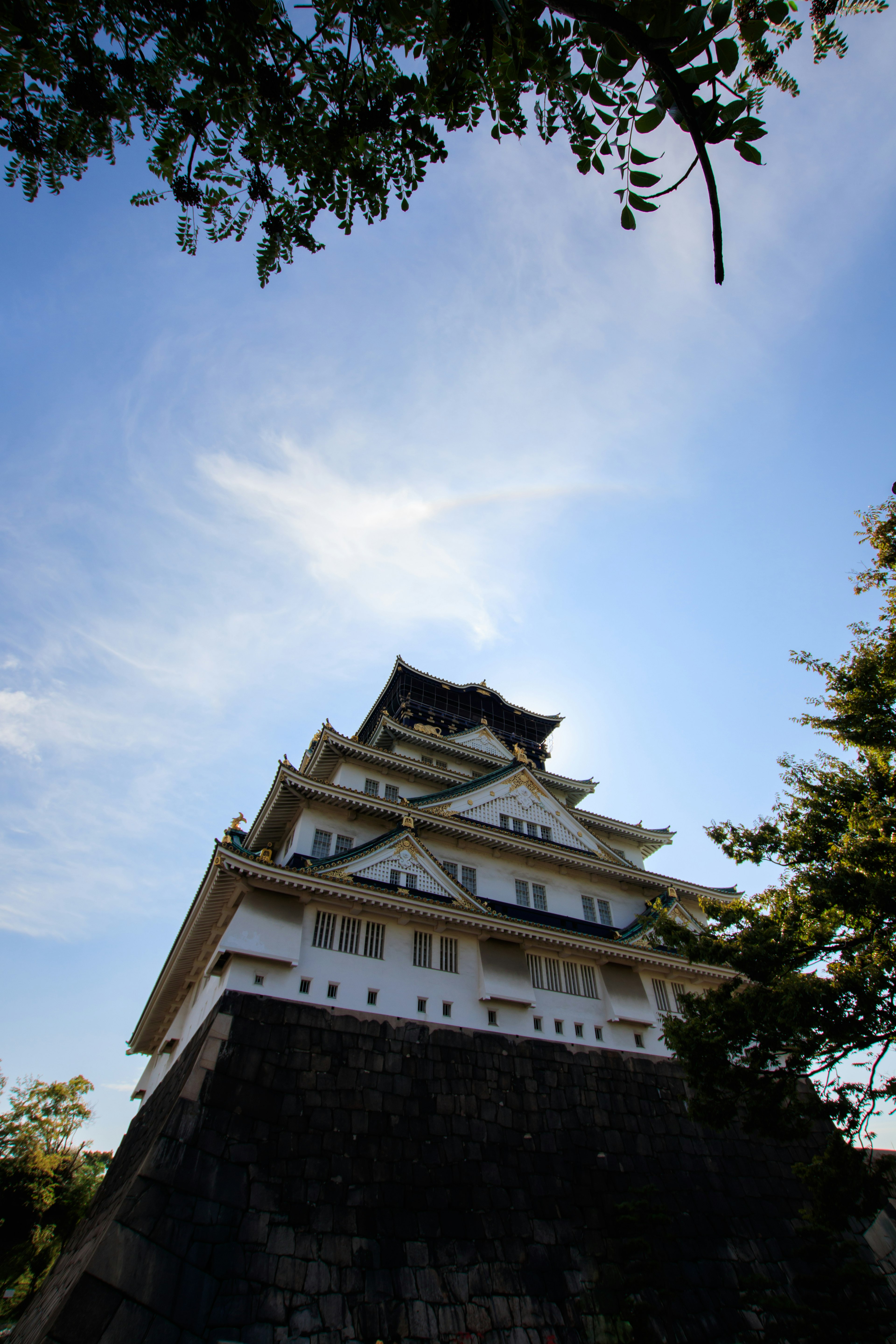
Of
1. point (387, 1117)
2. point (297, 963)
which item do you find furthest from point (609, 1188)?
point (297, 963)

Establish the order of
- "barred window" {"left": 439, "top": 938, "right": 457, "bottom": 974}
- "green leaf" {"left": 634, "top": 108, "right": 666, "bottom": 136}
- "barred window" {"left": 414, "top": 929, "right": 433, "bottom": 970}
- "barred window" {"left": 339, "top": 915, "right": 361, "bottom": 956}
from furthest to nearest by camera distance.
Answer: "barred window" {"left": 439, "top": 938, "right": 457, "bottom": 974} → "barred window" {"left": 414, "top": 929, "right": 433, "bottom": 970} → "barred window" {"left": 339, "top": 915, "right": 361, "bottom": 956} → "green leaf" {"left": 634, "top": 108, "right": 666, "bottom": 136}

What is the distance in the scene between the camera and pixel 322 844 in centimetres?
2048

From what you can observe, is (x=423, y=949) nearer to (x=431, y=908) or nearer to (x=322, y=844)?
(x=431, y=908)

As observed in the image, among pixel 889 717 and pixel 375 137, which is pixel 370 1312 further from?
pixel 375 137

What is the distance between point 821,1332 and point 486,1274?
7.37 meters

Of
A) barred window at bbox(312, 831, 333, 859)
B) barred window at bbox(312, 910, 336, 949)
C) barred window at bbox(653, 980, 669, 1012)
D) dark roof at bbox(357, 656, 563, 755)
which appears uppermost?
dark roof at bbox(357, 656, 563, 755)

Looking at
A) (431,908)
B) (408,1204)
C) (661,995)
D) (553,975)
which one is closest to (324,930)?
(431,908)

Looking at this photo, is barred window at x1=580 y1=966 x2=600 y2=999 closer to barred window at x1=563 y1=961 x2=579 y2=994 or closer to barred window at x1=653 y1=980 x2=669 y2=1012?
barred window at x1=563 y1=961 x2=579 y2=994

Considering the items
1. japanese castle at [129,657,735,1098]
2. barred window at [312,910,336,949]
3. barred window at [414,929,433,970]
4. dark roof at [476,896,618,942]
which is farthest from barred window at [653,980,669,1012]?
barred window at [312,910,336,949]

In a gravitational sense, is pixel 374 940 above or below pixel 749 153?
above

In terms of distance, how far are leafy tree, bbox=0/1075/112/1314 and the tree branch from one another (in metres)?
38.4

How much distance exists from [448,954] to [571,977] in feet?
14.1

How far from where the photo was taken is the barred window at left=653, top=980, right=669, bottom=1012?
20703 millimetres

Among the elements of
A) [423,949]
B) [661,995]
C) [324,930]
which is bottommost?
[324,930]
